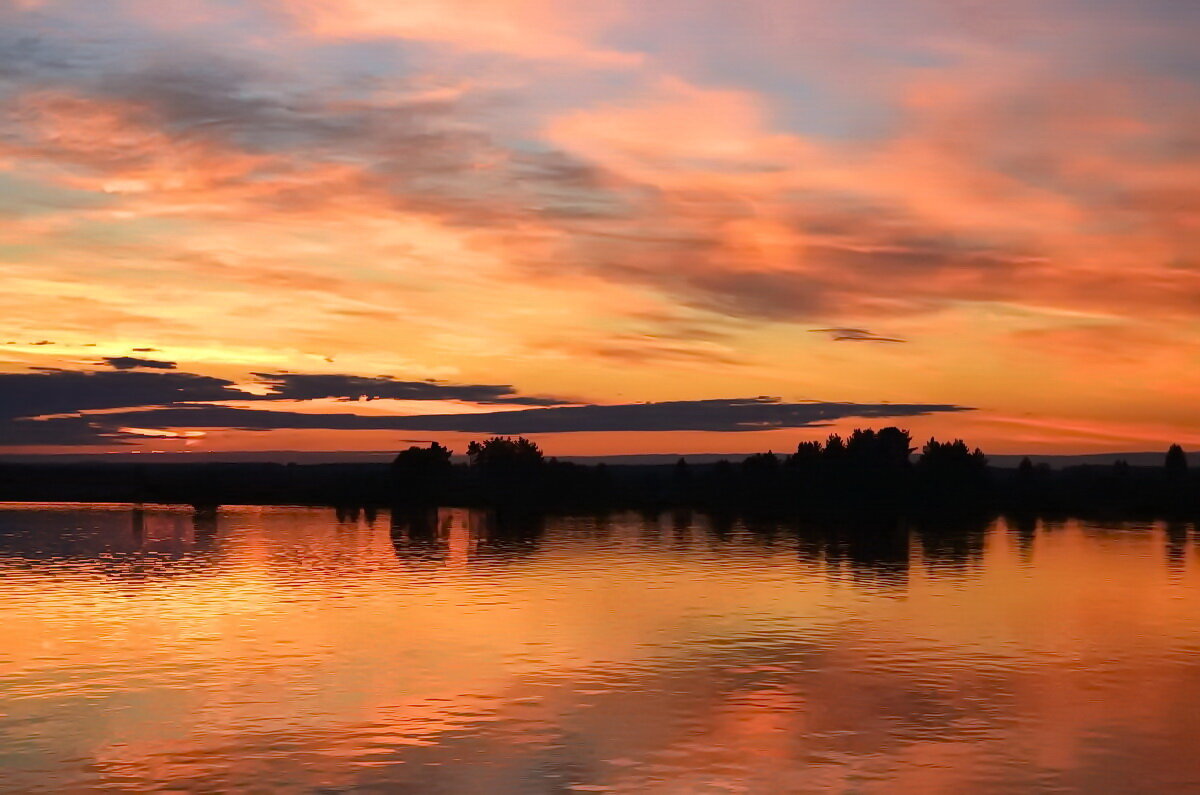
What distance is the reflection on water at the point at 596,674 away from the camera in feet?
98.8

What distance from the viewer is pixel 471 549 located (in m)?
97.2

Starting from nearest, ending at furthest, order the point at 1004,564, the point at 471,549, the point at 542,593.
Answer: the point at 542,593 → the point at 1004,564 → the point at 471,549

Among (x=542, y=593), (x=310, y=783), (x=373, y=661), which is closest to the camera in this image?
(x=310, y=783)

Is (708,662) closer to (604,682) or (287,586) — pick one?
(604,682)

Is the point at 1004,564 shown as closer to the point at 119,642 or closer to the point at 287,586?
the point at 287,586

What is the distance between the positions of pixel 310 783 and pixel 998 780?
14762 millimetres

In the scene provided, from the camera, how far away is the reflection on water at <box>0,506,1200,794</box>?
3011cm

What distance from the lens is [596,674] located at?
42312 mm

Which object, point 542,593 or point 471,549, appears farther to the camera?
point 471,549

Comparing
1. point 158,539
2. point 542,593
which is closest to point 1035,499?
point 158,539

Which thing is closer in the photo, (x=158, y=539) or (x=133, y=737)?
(x=133, y=737)

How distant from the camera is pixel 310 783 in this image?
28.3 meters

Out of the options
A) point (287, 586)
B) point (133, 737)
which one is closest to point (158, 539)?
point (287, 586)

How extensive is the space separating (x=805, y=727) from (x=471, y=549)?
6446cm
